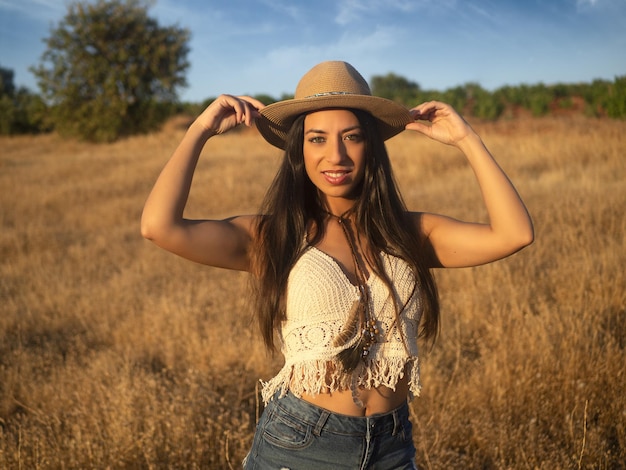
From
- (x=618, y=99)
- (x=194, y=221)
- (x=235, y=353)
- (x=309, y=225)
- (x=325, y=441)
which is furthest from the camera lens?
(x=618, y=99)

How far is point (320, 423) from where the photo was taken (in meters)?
1.62

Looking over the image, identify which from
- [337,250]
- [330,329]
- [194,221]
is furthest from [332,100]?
[330,329]

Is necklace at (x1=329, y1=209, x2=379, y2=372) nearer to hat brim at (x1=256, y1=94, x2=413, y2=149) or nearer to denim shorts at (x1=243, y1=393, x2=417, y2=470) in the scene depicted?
denim shorts at (x1=243, y1=393, x2=417, y2=470)

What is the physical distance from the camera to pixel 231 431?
3.23 m

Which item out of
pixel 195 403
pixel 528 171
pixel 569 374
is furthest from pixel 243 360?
pixel 528 171

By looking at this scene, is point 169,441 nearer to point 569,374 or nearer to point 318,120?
point 318,120

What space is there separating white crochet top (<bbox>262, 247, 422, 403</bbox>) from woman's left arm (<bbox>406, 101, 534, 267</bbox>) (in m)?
0.27

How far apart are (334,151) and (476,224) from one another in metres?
0.59

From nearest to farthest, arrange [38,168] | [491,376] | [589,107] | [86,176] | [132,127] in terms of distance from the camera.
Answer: [491,376] < [86,176] < [38,168] < [132,127] < [589,107]

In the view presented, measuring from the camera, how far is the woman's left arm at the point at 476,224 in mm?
1760

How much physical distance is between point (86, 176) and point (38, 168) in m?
3.14

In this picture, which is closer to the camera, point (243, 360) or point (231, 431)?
point (231, 431)

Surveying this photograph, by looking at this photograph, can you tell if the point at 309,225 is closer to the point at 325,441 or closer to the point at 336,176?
the point at 336,176

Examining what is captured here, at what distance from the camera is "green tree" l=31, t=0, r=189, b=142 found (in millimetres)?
29625
